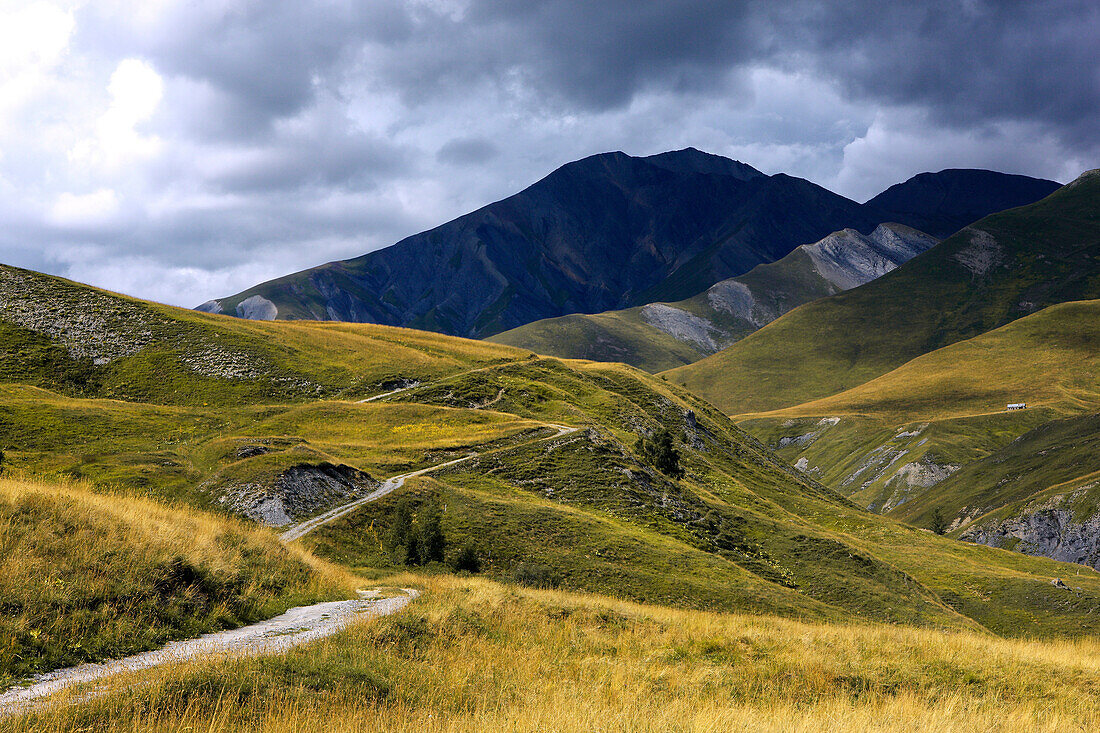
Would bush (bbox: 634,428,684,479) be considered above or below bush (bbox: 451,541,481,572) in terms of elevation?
above

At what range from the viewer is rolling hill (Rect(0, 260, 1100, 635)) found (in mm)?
46562

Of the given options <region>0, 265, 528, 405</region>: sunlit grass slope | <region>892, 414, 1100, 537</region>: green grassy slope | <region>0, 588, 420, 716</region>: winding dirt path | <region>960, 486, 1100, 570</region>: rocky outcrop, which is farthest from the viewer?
<region>892, 414, 1100, 537</region>: green grassy slope

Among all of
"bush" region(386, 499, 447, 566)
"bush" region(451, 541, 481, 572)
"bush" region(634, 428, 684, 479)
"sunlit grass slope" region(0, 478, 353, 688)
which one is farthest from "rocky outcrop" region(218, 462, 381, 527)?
"bush" region(634, 428, 684, 479)

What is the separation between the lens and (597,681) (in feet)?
43.7

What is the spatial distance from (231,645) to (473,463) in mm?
52451

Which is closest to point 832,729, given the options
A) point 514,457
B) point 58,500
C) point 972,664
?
point 972,664

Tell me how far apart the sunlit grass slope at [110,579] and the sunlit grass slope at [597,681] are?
10.9 feet

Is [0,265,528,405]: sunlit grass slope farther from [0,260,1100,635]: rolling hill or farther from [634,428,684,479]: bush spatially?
[634,428,684,479]: bush

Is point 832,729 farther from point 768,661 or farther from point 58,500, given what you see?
point 58,500

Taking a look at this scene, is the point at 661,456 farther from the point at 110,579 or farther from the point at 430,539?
the point at 110,579

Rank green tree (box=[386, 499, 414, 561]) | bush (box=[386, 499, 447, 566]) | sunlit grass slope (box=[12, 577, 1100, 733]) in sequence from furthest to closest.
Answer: green tree (box=[386, 499, 414, 561]), bush (box=[386, 499, 447, 566]), sunlit grass slope (box=[12, 577, 1100, 733])

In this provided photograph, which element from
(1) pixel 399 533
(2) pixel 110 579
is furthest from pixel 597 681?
(1) pixel 399 533

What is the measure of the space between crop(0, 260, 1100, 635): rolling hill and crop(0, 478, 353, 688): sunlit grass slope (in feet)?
30.7

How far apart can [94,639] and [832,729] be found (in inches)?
500
